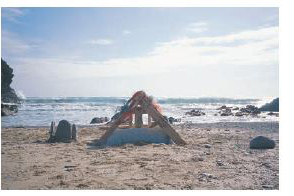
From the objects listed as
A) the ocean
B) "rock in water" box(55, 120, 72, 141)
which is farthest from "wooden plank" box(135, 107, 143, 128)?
the ocean

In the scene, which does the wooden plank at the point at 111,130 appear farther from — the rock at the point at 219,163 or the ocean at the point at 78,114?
the ocean at the point at 78,114

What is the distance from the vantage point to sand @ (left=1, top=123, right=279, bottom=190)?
686 centimetres

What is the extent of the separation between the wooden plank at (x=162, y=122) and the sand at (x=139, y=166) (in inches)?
13.9

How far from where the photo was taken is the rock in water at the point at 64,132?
39.4 ft

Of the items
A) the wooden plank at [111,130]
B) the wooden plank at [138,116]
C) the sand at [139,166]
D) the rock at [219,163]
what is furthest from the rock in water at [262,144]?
the wooden plank at [111,130]

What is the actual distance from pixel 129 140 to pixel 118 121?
0.65 m

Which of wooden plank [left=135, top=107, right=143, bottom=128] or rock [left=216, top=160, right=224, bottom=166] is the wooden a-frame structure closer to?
wooden plank [left=135, top=107, right=143, bottom=128]

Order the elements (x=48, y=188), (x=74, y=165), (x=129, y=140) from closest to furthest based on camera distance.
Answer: (x=48, y=188)
(x=74, y=165)
(x=129, y=140)

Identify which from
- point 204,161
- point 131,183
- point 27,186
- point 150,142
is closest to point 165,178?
point 131,183

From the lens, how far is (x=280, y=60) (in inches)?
336

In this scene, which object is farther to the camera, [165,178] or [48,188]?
[165,178]

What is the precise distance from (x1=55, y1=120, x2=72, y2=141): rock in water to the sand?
622mm

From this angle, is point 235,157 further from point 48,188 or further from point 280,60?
point 48,188
